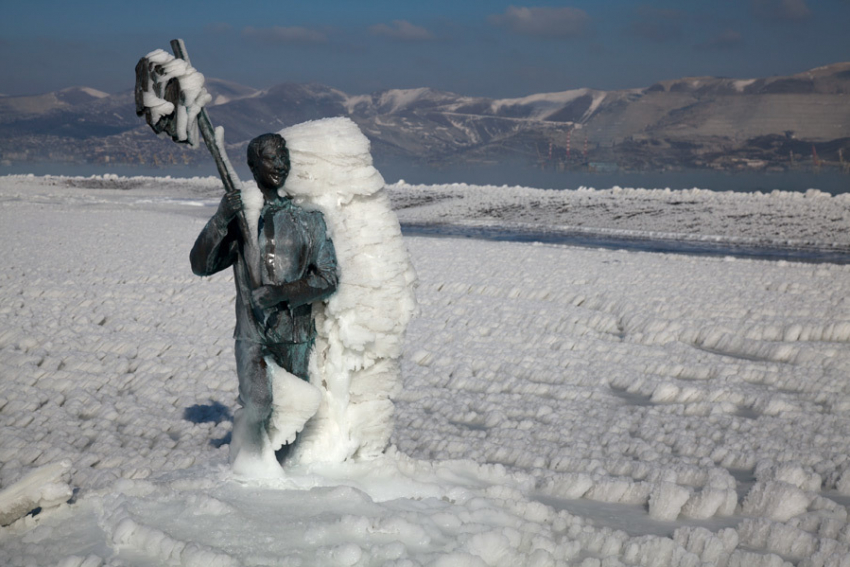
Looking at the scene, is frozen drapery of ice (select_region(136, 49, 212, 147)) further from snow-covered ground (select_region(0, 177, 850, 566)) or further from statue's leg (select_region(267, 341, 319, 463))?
snow-covered ground (select_region(0, 177, 850, 566))

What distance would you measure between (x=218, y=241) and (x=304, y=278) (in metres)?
0.41

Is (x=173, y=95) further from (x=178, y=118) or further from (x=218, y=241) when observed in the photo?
(x=218, y=241)

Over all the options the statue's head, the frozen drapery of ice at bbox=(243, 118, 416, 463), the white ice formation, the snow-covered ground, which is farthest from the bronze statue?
the snow-covered ground

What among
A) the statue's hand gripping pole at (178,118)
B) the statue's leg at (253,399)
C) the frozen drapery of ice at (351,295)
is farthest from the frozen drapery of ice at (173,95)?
the statue's leg at (253,399)

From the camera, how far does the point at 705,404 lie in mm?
5957

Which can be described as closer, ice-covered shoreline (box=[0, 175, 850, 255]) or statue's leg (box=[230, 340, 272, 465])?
statue's leg (box=[230, 340, 272, 465])

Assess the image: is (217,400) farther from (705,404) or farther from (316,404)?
(705,404)

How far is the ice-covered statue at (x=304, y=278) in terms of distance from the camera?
344 centimetres

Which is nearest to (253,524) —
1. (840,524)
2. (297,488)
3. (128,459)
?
(297,488)

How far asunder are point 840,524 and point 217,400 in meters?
4.31

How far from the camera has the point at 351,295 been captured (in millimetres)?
3729

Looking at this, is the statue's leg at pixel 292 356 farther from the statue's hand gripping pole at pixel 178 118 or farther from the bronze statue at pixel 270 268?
the statue's hand gripping pole at pixel 178 118

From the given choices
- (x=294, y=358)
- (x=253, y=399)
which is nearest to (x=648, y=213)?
(x=294, y=358)

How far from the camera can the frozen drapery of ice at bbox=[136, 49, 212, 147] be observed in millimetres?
3348
